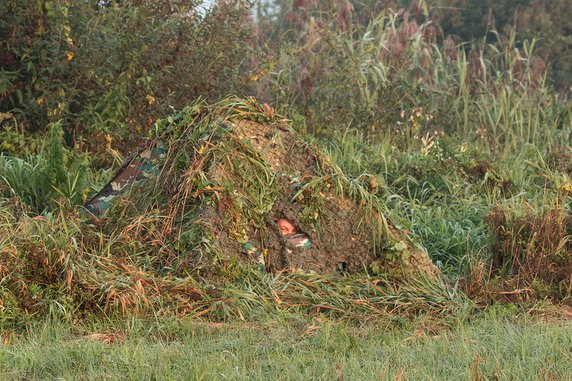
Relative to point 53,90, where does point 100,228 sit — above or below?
below

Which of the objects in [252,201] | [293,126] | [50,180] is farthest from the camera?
[293,126]

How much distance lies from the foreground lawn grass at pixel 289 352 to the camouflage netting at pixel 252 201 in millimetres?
784

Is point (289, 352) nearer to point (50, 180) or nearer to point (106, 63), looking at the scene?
point (50, 180)

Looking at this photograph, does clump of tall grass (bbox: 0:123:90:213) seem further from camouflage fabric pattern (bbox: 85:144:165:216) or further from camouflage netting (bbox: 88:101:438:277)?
camouflage netting (bbox: 88:101:438:277)

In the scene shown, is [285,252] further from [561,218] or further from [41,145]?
[41,145]

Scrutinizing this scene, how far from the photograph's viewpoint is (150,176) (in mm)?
6543

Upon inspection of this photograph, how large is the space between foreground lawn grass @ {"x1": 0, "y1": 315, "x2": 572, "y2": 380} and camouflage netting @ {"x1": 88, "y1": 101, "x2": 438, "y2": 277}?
78 cm

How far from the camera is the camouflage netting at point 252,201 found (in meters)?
6.23

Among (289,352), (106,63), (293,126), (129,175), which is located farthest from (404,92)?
(289,352)

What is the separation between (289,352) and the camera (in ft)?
16.6

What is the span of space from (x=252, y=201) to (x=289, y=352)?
153 centimetres

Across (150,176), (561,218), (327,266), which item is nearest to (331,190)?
(327,266)

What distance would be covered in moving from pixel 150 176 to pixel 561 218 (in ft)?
9.25

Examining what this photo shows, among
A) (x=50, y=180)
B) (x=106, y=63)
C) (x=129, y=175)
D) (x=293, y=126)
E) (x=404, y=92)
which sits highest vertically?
(x=106, y=63)
